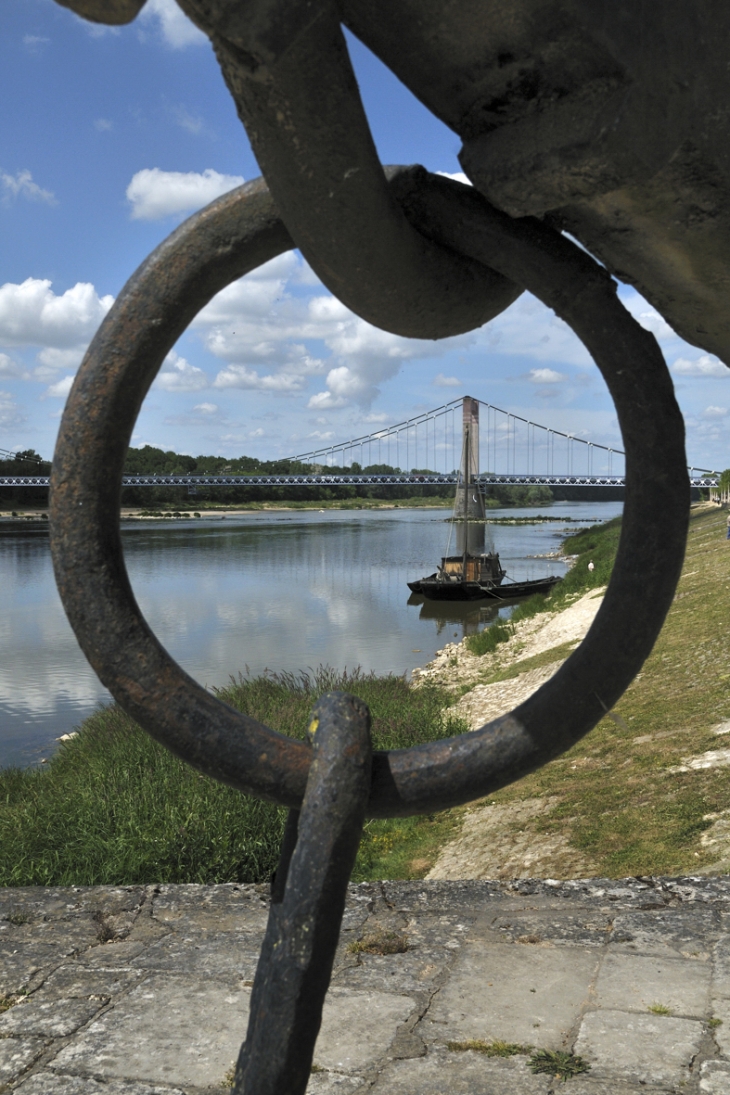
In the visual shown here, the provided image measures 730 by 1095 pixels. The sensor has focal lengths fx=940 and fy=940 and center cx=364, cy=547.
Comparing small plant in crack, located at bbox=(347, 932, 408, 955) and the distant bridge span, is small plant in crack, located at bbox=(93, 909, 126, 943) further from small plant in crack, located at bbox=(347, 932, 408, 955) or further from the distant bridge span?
the distant bridge span

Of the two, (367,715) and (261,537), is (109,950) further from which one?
(261,537)

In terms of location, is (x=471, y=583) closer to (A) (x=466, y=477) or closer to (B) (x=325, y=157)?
(A) (x=466, y=477)

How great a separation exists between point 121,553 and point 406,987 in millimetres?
2023

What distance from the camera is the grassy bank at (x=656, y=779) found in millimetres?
4242

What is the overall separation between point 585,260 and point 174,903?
9.61 feet

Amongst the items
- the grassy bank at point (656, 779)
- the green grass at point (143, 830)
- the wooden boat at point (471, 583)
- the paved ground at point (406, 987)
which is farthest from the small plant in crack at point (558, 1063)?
the wooden boat at point (471, 583)

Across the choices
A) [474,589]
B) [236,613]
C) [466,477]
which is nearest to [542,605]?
[474,589]

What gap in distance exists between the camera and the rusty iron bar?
113cm

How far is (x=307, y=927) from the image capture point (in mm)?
1150

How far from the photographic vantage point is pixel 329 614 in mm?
22172

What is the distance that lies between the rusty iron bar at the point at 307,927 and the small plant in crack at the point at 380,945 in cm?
193

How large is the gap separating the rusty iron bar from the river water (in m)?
8.53

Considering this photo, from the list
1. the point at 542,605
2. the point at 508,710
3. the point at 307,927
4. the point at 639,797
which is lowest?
→ the point at 542,605

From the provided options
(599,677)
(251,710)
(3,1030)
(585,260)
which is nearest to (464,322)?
(585,260)
